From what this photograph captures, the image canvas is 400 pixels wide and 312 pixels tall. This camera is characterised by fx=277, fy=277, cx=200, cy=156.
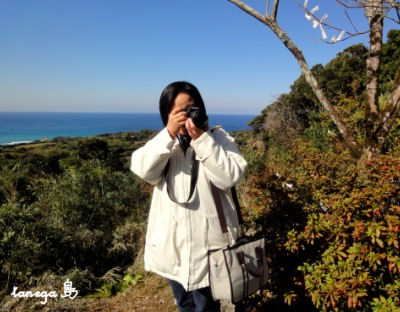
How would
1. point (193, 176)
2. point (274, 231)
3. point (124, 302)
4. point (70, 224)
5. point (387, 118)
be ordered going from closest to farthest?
point (193, 176) → point (274, 231) → point (387, 118) → point (124, 302) → point (70, 224)

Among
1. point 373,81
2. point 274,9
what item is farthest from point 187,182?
point 373,81

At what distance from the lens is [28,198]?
391cm

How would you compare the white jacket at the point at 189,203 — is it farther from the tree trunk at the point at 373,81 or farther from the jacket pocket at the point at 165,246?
the tree trunk at the point at 373,81

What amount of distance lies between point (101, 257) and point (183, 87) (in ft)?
9.44

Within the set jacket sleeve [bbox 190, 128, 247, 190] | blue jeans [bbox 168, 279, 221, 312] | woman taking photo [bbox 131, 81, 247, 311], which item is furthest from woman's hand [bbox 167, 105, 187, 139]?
blue jeans [bbox 168, 279, 221, 312]

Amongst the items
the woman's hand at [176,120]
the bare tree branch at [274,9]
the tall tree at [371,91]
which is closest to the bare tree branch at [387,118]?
the tall tree at [371,91]

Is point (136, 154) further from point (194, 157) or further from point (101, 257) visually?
point (101, 257)

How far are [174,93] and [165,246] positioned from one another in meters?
0.74

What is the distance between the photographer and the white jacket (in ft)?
4.04

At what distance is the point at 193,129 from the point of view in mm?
1217

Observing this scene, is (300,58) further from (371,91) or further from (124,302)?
(124,302)

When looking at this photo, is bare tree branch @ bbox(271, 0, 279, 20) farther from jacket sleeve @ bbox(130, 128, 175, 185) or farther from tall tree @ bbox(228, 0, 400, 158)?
jacket sleeve @ bbox(130, 128, 175, 185)

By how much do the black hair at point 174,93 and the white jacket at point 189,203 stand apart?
0.49 feet

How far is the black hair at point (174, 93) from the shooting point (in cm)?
135
